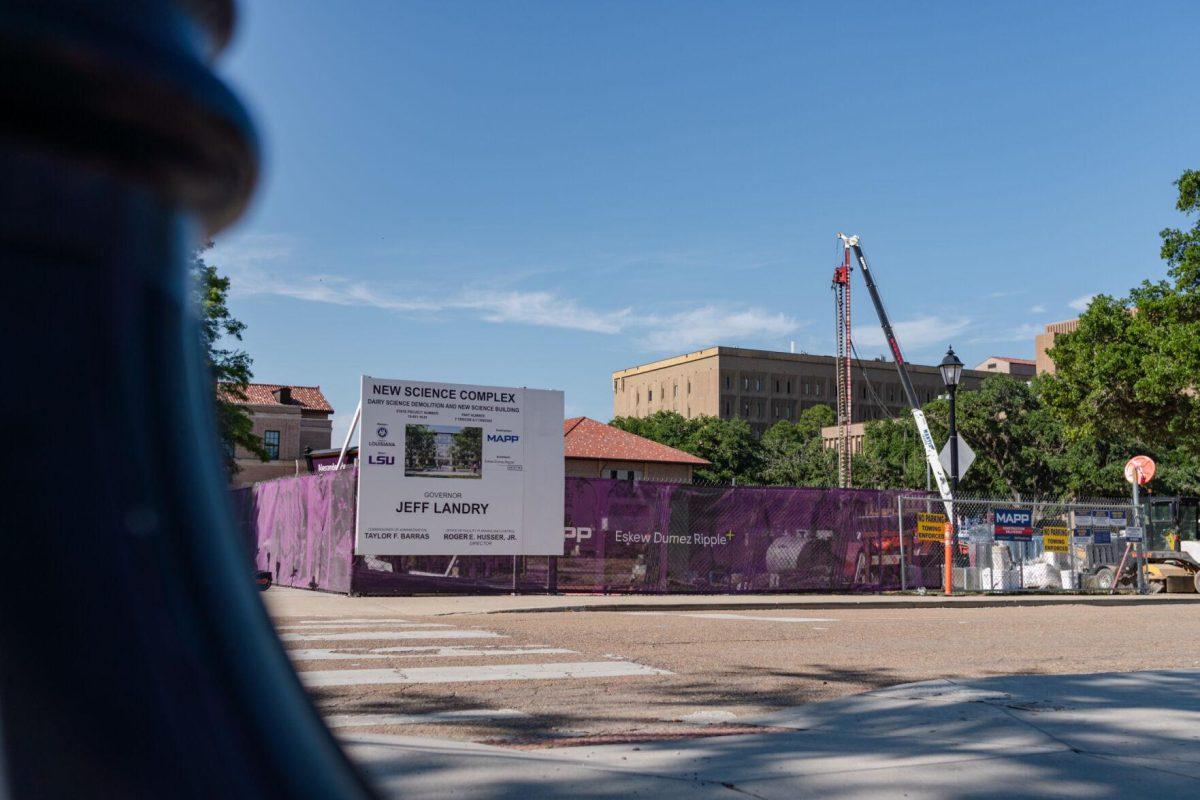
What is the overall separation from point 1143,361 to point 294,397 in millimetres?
31715

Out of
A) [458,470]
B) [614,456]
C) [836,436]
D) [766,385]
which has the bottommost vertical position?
[458,470]

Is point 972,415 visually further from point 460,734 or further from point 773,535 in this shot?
point 460,734

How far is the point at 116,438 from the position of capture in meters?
0.49

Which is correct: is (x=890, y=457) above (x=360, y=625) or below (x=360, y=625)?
above

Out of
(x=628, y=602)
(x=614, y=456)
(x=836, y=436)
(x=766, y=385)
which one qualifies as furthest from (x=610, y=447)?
(x=766, y=385)

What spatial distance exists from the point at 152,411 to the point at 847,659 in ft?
33.1

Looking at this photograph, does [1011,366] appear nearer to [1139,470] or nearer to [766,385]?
[766,385]

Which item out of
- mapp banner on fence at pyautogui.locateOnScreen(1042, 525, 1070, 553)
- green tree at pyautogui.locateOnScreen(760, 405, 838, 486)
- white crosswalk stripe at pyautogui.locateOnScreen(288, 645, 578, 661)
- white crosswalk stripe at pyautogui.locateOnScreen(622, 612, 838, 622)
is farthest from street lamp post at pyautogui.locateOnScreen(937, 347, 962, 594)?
green tree at pyautogui.locateOnScreen(760, 405, 838, 486)

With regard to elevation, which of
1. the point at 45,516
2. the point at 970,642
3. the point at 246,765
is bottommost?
the point at 970,642

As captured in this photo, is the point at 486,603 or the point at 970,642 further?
the point at 486,603

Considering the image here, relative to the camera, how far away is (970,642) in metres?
12.0

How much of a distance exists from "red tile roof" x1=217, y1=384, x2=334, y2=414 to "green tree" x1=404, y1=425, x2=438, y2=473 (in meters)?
16.5

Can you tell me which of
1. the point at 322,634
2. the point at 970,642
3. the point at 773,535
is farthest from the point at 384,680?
the point at 773,535

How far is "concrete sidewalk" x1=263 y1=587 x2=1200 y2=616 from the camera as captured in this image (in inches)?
604
